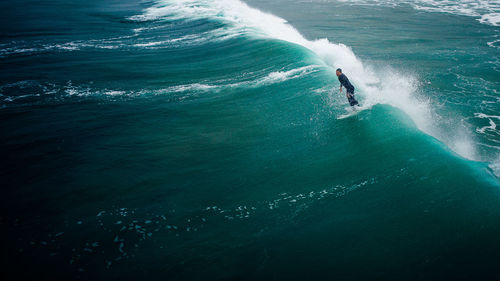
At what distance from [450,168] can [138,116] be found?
1050 centimetres

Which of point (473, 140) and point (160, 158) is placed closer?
point (160, 158)

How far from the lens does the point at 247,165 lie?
332 inches

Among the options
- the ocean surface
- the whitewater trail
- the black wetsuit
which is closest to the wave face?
the whitewater trail

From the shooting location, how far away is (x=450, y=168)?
24.5ft

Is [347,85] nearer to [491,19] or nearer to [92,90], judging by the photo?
[92,90]

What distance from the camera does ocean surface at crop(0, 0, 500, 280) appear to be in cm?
563

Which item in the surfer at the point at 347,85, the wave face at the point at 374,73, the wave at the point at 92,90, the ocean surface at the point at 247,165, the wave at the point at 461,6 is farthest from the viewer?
the wave at the point at 461,6

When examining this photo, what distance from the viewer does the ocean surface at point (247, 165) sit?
5.63 m

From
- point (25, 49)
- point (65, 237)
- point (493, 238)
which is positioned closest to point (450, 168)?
point (493, 238)

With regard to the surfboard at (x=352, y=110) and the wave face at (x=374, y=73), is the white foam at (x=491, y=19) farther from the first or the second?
the surfboard at (x=352, y=110)

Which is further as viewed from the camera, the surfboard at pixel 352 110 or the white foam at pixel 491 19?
the white foam at pixel 491 19

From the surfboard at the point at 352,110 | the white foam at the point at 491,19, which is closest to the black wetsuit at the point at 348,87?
the surfboard at the point at 352,110

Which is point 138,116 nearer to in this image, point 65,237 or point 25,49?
point 65,237

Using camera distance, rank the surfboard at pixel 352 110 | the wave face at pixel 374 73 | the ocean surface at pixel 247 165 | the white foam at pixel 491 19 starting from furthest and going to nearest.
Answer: the white foam at pixel 491 19 < the wave face at pixel 374 73 < the surfboard at pixel 352 110 < the ocean surface at pixel 247 165
